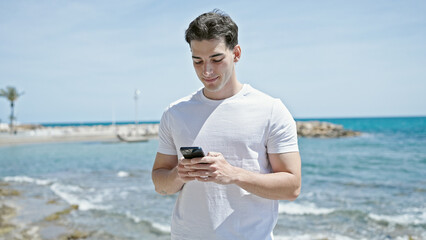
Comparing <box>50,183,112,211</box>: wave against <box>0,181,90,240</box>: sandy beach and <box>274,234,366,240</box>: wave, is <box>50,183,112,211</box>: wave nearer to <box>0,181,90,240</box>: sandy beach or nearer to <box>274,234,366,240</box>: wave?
<box>0,181,90,240</box>: sandy beach

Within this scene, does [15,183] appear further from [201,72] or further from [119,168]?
[201,72]

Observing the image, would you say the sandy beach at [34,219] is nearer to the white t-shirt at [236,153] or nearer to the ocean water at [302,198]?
the ocean water at [302,198]

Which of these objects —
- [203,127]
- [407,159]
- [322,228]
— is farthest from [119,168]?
[203,127]

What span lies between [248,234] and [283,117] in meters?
0.60

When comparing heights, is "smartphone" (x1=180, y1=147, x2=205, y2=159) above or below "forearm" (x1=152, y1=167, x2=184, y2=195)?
above

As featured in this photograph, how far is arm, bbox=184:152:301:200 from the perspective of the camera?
1683mm

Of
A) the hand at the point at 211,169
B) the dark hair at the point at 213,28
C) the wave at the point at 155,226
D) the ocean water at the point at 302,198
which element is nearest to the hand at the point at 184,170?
the hand at the point at 211,169

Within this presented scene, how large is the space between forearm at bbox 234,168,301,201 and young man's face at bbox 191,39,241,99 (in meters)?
0.47

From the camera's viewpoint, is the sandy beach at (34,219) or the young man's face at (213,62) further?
the sandy beach at (34,219)

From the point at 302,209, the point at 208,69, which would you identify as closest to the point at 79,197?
the point at 302,209

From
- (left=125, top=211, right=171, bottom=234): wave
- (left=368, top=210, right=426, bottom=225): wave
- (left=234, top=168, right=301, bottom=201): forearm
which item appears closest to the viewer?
(left=234, top=168, right=301, bottom=201): forearm

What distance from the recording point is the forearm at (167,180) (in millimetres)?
1960

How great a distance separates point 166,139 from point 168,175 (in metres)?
0.22

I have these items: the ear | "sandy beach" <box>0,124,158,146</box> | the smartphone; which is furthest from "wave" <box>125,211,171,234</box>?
"sandy beach" <box>0,124,158,146</box>
